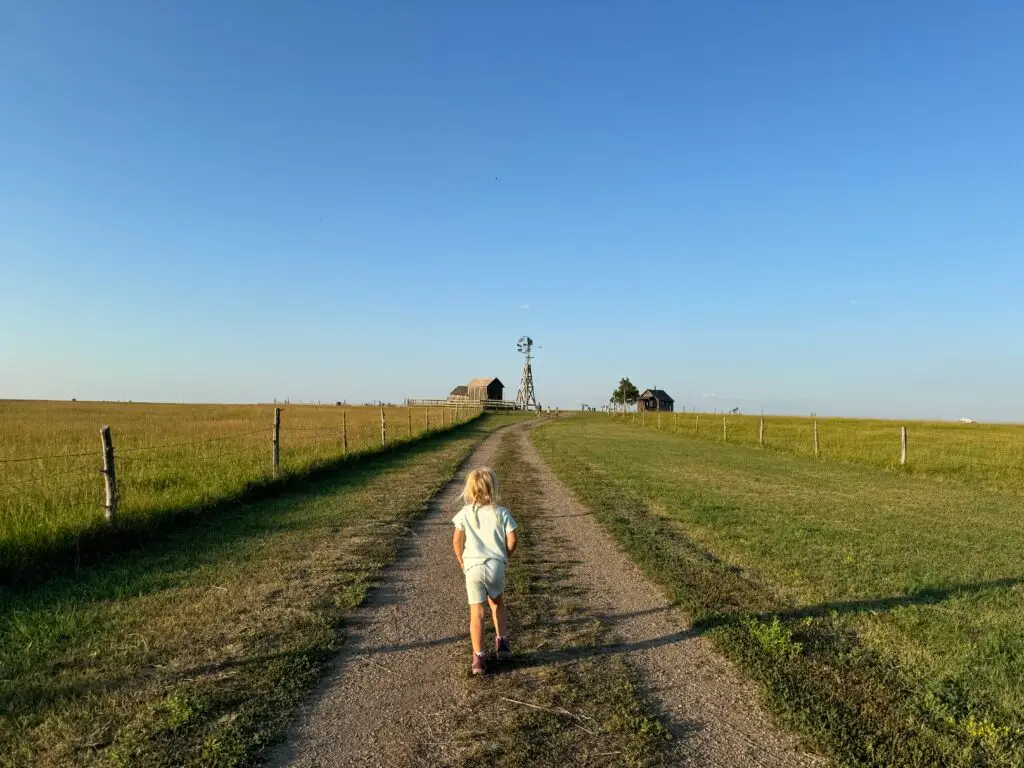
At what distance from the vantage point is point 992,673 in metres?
4.68

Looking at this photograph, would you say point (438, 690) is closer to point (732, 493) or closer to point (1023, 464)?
point (732, 493)

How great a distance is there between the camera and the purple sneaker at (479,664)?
4.68 metres

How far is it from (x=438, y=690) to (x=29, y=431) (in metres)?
29.6

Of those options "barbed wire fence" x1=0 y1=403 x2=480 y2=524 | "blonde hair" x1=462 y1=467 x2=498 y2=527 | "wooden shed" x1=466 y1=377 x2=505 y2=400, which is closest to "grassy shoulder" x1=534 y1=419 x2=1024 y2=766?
"blonde hair" x1=462 y1=467 x2=498 y2=527

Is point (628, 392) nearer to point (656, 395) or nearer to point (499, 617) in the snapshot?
point (656, 395)

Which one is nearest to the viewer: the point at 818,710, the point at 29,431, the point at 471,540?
the point at 818,710

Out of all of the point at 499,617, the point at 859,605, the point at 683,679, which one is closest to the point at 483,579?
the point at 499,617

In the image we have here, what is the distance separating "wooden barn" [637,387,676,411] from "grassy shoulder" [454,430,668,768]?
109 m

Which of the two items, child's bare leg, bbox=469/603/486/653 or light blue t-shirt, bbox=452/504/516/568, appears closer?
child's bare leg, bbox=469/603/486/653

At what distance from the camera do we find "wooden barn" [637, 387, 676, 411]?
114312 millimetres

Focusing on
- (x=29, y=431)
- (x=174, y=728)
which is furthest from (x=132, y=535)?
(x=29, y=431)

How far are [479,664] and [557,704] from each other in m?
0.72

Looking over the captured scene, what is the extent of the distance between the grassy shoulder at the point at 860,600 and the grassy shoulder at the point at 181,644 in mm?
3515

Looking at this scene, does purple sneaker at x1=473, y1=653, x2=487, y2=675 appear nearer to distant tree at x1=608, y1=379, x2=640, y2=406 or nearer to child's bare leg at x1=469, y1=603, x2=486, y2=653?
child's bare leg at x1=469, y1=603, x2=486, y2=653
